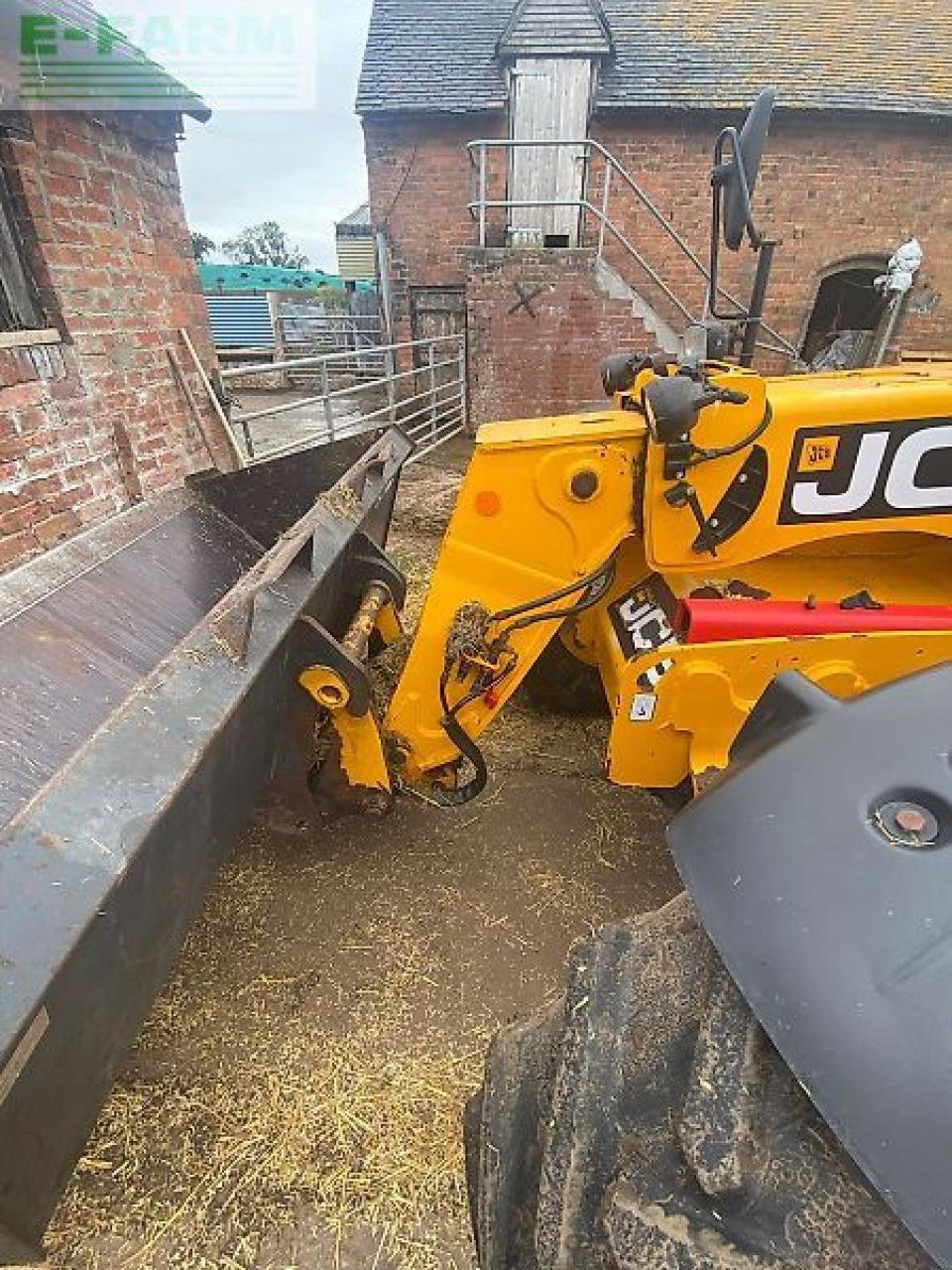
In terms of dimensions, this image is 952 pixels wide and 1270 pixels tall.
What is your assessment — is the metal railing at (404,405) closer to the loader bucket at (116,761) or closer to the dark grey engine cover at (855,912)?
the loader bucket at (116,761)

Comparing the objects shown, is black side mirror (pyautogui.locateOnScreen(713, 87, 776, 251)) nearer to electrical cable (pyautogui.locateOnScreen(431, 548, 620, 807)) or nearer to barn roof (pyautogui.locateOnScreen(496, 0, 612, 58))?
electrical cable (pyautogui.locateOnScreen(431, 548, 620, 807))

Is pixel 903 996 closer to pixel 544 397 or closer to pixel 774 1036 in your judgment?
pixel 774 1036

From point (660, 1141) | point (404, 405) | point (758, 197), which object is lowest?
point (404, 405)

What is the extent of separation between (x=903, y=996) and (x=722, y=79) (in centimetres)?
1365

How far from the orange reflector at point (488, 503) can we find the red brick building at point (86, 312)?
2029mm

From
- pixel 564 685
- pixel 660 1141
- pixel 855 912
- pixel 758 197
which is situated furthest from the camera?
pixel 758 197

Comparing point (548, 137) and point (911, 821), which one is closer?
point (911, 821)

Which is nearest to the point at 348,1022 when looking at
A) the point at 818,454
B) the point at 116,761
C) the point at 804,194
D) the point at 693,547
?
the point at 116,761

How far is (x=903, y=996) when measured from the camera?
0.57 m

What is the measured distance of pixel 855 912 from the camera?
62 centimetres

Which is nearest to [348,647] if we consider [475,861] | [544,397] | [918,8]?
[475,861]

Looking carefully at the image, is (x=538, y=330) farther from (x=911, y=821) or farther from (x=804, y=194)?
(x=911, y=821)

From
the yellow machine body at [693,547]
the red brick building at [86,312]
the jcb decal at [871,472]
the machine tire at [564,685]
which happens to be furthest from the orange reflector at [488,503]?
Answer: the red brick building at [86,312]

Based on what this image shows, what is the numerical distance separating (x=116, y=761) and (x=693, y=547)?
5.22 feet
